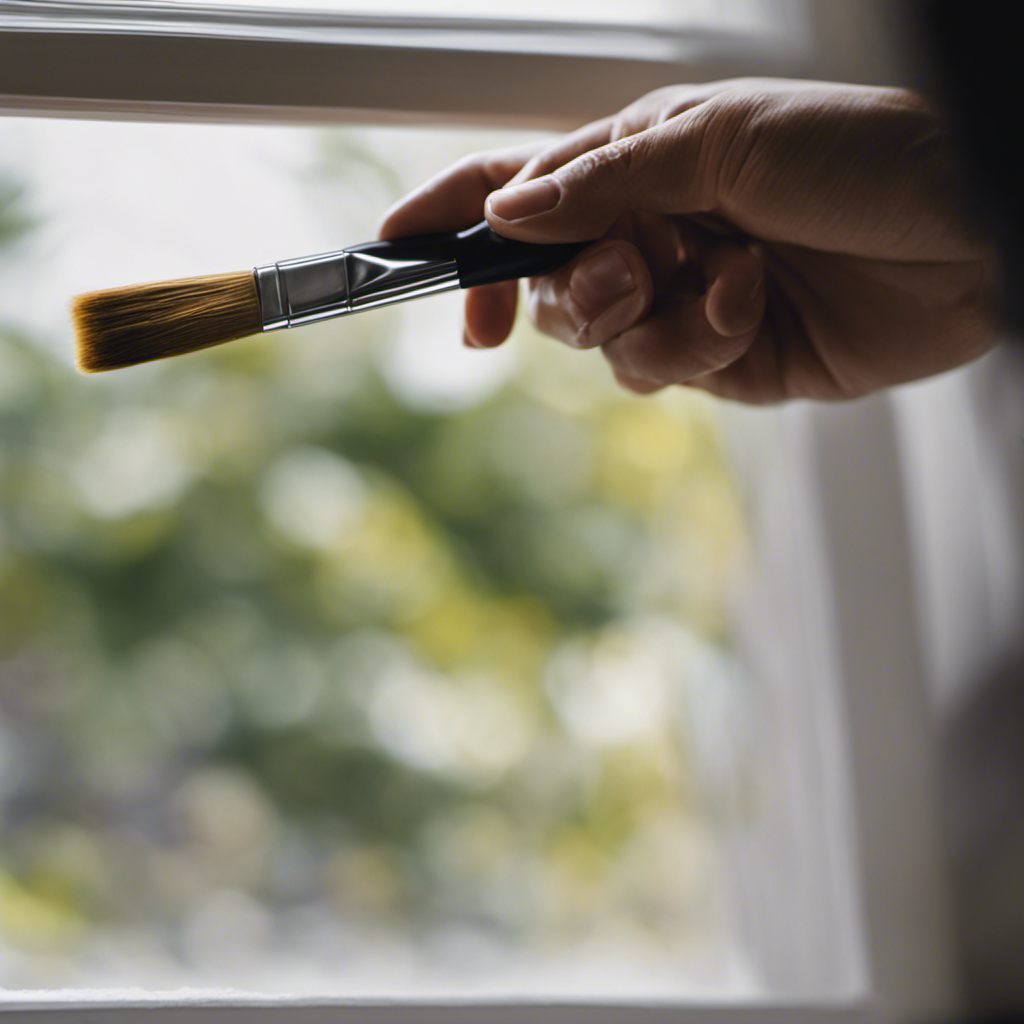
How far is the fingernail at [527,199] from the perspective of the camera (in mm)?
380

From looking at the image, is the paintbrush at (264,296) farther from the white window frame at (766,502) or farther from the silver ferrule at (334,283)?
the white window frame at (766,502)

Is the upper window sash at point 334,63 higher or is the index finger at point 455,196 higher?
the upper window sash at point 334,63

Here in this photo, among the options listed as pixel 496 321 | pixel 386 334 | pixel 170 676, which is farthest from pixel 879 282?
pixel 170 676

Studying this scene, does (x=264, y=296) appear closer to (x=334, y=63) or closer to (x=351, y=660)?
(x=334, y=63)

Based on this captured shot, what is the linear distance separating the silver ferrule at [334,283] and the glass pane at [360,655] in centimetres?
36

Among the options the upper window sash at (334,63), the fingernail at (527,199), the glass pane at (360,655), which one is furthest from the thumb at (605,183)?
the glass pane at (360,655)

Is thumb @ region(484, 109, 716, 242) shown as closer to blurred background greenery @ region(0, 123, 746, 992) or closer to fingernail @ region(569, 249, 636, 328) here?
fingernail @ region(569, 249, 636, 328)

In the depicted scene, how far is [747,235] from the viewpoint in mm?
468

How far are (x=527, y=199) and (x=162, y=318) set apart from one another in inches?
7.1

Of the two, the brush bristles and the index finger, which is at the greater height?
the index finger

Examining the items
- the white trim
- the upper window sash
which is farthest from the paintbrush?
the white trim

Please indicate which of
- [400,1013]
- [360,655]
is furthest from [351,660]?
[400,1013]

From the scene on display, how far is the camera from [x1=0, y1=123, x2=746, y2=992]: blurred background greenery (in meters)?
0.78

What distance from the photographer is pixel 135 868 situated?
81 centimetres
